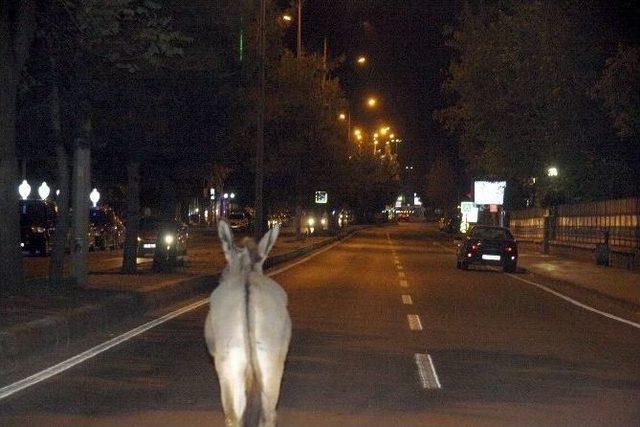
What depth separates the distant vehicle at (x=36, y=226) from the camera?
40000mm

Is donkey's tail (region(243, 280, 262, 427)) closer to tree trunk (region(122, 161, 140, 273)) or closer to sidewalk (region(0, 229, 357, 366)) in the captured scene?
sidewalk (region(0, 229, 357, 366))

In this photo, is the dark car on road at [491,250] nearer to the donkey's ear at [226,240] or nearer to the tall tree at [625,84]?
the tall tree at [625,84]

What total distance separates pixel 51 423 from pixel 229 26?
53.5 feet

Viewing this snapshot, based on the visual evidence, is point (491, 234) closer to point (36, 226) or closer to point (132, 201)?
point (132, 201)

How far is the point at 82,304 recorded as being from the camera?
17125 mm

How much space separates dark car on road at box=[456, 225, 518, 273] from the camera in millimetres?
35906

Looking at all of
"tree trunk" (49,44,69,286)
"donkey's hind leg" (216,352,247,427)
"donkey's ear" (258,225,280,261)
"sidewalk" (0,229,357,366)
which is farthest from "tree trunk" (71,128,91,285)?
"donkey's hind leg" (216,352,247,427)

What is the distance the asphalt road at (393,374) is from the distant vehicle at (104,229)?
2603 centimetres

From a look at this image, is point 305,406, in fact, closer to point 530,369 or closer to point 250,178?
point 530,369

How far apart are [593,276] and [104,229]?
22.7 meters

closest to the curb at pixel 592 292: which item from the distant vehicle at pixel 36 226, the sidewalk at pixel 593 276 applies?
the sidewalk at pixel 593 276

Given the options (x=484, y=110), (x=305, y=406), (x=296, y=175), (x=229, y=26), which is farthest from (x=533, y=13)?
(x=305, y=406)

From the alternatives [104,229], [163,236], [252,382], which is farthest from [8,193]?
[104,229]

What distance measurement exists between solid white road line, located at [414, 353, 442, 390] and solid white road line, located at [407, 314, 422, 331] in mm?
3179
